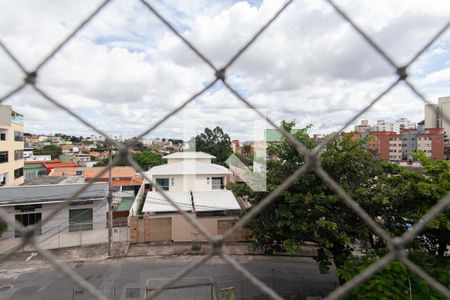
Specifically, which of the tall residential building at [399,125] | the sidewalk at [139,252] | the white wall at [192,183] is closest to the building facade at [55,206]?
the sidewalk at [139,252]

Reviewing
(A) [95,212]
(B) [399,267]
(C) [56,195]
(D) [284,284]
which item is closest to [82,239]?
(A) [95,212]

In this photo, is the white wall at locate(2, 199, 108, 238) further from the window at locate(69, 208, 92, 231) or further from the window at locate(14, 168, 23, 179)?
the window at locate(14, 168, 23, 179)

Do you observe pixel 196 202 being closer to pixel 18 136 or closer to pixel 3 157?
pixel 3 157

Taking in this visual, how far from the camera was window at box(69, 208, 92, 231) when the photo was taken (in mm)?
8266


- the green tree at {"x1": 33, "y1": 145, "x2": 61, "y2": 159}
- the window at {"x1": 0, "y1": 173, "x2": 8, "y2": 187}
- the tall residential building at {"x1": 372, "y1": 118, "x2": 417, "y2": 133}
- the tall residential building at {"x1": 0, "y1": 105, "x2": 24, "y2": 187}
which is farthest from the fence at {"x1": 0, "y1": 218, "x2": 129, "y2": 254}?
the green tree at {"x1": 33, "y1": 145, "x2": 61, "y2": 159}

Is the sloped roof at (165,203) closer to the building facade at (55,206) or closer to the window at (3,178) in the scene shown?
the building facade at (55,206)

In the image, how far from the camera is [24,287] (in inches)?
215

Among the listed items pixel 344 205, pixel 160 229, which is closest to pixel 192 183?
pixel 160 229

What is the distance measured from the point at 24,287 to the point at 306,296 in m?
4.74

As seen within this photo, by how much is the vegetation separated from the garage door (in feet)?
11.5

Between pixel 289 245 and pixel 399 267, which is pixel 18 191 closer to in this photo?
pixel 289 245

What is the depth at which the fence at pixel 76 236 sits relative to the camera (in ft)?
24.6

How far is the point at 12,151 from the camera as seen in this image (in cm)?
1135

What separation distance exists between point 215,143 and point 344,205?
214 inches
